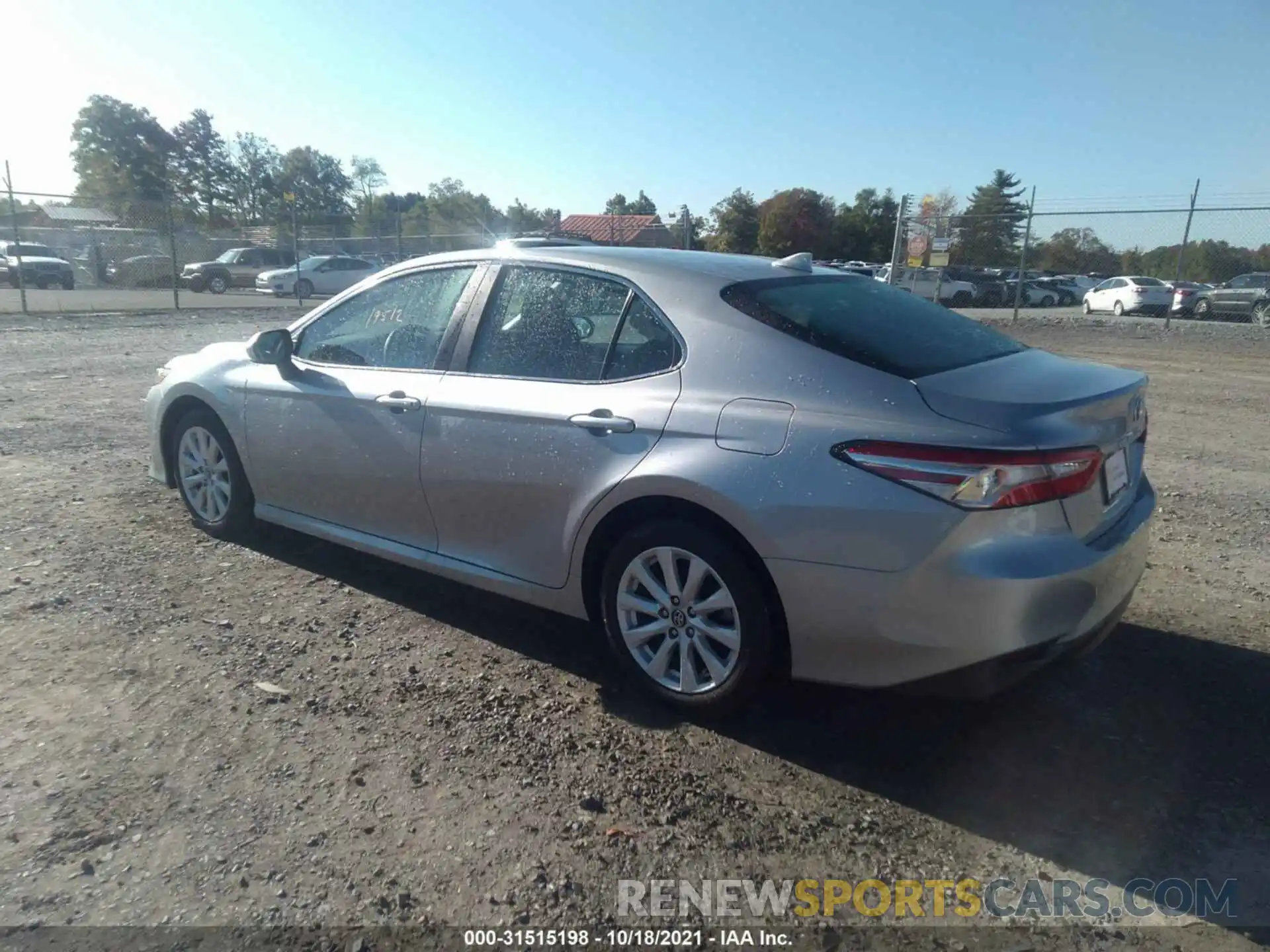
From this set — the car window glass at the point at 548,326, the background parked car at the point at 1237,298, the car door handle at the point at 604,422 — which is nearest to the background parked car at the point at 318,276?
A: the background parked car at the point at 1237,298

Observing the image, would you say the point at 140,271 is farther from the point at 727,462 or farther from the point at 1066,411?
the point at 1066,411

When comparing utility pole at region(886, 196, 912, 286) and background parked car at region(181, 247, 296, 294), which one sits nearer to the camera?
utility pole at region(886, 196, 912, 286)

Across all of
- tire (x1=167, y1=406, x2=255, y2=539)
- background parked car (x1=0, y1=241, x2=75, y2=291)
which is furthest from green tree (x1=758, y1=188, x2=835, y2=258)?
tire (x1=167, y1=406, x2=255, y2=539)

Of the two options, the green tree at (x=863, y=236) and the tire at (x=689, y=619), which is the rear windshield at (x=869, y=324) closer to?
the tire at (x=689, y=619)

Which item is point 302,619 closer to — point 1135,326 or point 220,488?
point 220,488

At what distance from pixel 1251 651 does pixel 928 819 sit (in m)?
1.97

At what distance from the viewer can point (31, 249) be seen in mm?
30172

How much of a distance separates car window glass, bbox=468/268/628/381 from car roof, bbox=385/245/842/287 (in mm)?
68

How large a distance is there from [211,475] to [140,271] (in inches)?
1217

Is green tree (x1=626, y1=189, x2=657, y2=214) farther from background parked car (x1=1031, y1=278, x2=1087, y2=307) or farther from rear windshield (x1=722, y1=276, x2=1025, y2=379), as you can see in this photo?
rear windshield (x1=722, y1=276, x2=1025, y2=379)

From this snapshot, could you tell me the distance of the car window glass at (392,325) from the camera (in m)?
4.03

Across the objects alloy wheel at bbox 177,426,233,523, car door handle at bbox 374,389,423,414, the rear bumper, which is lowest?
alloy wheel at bbox 177,426,233,523

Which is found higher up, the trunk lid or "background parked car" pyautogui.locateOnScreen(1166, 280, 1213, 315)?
the trunk lid

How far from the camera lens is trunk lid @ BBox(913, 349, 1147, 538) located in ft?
8.98
